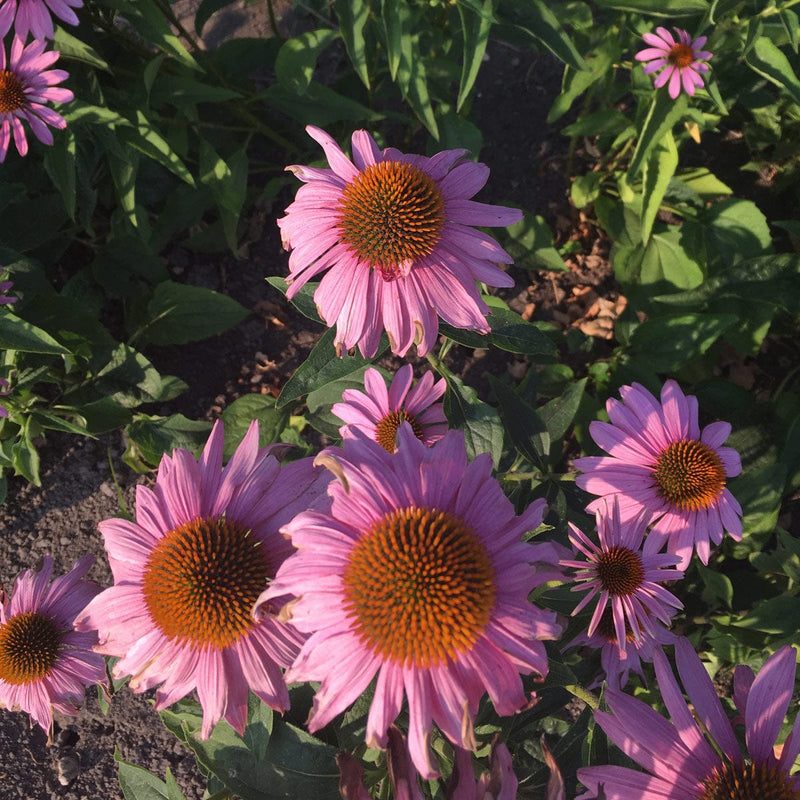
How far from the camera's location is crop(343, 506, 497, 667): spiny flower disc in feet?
3.41

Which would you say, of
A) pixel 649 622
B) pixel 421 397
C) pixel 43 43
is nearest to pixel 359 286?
pixel 421 397

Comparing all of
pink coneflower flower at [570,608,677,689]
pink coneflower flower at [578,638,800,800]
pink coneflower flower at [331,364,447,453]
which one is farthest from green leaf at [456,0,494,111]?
pink coneflower flower at [578,638,800,800]

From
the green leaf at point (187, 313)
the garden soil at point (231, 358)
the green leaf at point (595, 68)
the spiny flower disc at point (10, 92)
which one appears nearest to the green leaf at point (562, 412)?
the garden soil at point (231, 358)

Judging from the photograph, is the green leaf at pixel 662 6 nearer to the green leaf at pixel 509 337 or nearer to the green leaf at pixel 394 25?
the green leaf at pixel 394 25

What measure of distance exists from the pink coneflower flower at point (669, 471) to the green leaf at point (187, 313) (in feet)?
Result: 5.06

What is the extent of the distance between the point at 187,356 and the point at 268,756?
6.52ft

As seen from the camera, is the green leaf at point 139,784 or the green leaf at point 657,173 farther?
the green leaf at point 657,173

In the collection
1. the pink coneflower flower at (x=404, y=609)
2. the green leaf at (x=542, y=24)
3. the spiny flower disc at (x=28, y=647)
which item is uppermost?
the green leaf at (x=542, y=24)

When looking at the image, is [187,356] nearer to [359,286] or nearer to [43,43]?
[43,43]

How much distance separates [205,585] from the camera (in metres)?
A: 1.17

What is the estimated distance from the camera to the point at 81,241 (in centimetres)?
287

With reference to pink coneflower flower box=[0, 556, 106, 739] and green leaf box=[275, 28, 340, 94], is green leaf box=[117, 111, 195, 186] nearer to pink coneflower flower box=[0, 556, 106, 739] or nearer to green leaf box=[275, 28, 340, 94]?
green leaf box=[275, 28, 340, 94]

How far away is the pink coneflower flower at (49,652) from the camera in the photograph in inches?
63.2

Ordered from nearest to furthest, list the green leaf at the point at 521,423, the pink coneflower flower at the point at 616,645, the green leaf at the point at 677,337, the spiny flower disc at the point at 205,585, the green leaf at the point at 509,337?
the spiny flower disc at the point at 205,585 → the pink coneflower flower at the point at 616,645 → the green leaf at the point at 509,337 → the green leaf at the point at 521,423 → the green leaf at the point at 677,337
